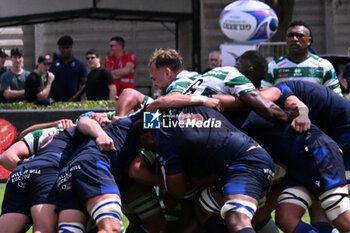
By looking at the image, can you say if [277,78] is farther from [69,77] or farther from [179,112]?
[69,77]

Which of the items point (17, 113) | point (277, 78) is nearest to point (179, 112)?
point (277, 78)

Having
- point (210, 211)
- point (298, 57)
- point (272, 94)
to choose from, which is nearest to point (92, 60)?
point (298, 57)

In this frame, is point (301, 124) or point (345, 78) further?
point (345, 78)

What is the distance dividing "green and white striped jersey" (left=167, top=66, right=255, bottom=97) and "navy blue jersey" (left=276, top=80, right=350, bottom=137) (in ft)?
1.66

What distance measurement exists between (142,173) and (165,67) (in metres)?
0.97

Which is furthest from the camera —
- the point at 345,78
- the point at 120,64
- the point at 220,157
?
the point at 120,64

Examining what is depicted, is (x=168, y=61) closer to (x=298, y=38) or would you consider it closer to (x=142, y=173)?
(x=142, y=173)

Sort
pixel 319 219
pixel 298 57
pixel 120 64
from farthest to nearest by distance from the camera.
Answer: pixel 120 64 < pixel 298 57 < pixel 319 219

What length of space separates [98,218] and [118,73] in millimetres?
8483

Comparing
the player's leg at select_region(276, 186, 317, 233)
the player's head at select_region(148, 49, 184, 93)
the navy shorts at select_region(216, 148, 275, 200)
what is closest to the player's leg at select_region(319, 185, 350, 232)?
the player's leg at select_region(276, 186, 317, 233)

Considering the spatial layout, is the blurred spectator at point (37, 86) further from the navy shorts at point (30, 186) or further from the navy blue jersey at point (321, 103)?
the navy blue jersey at point (321, 103)

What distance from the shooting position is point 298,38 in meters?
8.82

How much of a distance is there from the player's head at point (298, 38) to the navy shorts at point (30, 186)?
3.17 metres

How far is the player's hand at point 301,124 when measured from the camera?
679 cm
